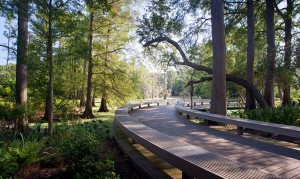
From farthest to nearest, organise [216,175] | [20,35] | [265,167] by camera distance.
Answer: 1. [20,35]
2. [265,167]
3. [216,175]

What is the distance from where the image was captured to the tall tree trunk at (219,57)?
11.1m

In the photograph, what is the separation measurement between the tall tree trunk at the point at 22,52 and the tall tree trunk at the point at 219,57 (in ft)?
24.6

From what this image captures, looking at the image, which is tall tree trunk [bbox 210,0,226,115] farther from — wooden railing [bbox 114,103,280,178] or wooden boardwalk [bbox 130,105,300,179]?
wooden railing [bbox 114,103,280,178]

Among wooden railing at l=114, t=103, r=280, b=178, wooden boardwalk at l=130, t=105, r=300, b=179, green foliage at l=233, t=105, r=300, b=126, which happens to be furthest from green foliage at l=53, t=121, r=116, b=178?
green foliage at l=233, t=105, r=300, b=126

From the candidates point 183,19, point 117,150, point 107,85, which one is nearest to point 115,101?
point 107,85

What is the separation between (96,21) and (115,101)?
566 cm

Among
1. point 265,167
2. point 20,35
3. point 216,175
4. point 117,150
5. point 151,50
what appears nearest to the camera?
point 216,175

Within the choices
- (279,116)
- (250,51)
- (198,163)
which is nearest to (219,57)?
(279,116)

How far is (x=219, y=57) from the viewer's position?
11141 mm

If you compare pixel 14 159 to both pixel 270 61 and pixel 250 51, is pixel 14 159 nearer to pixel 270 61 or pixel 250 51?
pixel 250 51

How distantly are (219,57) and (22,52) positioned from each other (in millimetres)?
7690

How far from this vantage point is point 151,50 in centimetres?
1636

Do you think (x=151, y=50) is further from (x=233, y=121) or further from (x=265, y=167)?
(x=265, y=167)

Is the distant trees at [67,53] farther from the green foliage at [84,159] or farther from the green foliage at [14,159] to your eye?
the green foliage at [84,159]
